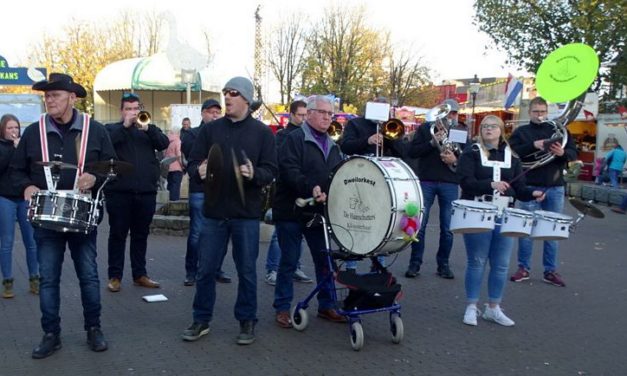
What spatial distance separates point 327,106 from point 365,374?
7.84 feet

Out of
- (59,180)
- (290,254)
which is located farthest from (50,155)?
(290,254)

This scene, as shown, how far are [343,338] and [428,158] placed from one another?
3081 millimetres

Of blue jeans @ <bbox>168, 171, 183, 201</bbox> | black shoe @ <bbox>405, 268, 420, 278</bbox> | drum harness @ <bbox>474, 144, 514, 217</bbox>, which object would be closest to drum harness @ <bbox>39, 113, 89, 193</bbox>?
drum harness @ <bbox>474, 144, 514, 217</bbox>

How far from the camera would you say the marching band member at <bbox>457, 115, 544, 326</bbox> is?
605 centimetres

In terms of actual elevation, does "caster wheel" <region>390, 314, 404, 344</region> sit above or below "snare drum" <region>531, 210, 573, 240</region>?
below

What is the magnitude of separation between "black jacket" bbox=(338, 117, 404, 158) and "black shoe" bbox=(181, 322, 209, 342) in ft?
8.95

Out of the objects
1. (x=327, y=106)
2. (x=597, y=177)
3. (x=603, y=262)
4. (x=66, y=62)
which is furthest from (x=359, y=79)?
(x=327, y=106)

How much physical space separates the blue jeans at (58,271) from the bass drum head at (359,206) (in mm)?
2014

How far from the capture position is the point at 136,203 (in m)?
7.05

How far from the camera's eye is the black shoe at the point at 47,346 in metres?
4.95

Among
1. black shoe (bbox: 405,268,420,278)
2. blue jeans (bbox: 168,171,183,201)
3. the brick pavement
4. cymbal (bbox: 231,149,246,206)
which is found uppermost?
cymbal (bbox: 231,149,246,206)

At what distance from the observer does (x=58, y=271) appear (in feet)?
16.5

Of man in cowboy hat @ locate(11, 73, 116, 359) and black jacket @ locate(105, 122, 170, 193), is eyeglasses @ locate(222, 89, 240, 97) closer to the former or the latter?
man in cowboy hat @ locate(11, 73, 116, 359)

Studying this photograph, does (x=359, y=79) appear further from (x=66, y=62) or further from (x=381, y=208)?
(x=381, y=208)
